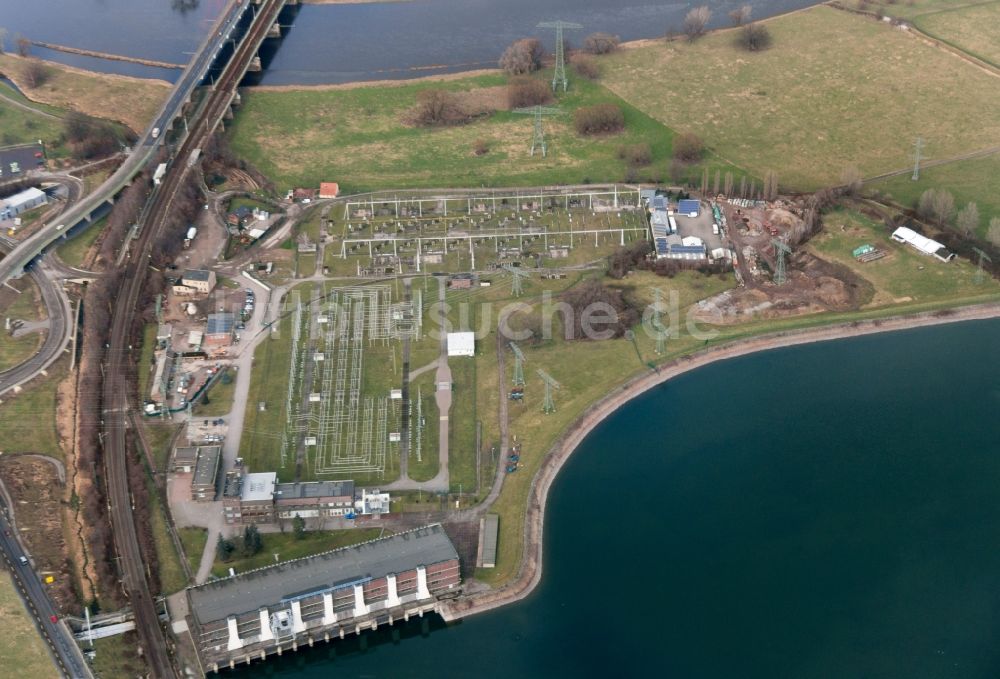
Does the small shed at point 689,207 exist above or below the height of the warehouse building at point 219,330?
above

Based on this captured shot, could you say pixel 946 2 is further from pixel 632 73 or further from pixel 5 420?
pixel 5 420

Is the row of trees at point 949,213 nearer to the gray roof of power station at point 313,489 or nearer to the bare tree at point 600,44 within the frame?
the bare tree at point 600,44

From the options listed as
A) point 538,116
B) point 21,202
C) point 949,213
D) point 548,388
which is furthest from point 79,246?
point 949,213

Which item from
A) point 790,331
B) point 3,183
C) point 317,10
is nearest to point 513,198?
point 790,331

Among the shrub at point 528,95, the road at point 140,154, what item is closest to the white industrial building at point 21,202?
the road at point 140,154

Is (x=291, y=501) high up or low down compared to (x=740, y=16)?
down

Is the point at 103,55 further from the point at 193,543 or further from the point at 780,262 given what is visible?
the point at 780,262
